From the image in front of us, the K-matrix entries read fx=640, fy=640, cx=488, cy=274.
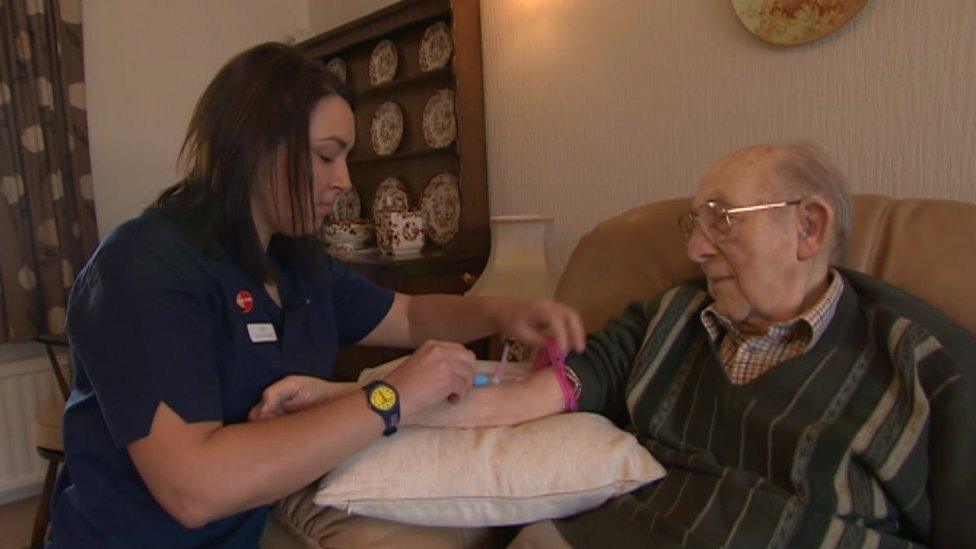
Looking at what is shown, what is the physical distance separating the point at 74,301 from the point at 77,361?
0.40 feet

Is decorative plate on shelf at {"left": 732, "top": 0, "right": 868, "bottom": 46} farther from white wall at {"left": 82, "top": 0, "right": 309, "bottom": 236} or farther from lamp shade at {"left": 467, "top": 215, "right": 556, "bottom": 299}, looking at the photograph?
white wall at {"left": 82, "top": 0, "right": 309, "bottom": 236}

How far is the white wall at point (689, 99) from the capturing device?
4.22ft

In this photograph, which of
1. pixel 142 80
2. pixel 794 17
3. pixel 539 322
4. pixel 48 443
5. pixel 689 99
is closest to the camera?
pixel 539 322

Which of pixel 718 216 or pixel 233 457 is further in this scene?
pixel 718 216

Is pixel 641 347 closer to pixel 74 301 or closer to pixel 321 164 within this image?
pixel 321 164

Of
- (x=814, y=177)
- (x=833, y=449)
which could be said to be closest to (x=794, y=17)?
(x=814, y=177)

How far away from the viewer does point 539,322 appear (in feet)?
3.91

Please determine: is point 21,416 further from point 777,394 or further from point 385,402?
point 777,394

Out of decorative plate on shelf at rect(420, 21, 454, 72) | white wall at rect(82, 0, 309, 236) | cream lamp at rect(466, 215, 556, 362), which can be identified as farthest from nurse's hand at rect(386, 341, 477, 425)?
white wall at rect(82, 0, 309, 236)

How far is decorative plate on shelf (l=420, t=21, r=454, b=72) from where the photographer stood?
223 centimetres

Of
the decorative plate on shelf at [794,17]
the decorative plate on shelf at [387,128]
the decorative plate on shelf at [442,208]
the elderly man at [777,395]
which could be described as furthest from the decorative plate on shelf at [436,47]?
the elderly man at [777,395]

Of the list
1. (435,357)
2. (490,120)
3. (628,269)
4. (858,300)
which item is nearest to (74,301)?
(435,357)

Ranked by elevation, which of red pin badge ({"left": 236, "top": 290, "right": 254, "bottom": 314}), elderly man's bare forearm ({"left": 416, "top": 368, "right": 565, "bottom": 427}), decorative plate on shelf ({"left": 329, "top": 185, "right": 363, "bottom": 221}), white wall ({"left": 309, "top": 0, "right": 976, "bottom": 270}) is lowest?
elderly man's bare forearm ({"left": 416, "top": 368, "right": 565, "bottom": 427})

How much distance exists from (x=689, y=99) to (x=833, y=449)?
42.1 inches
